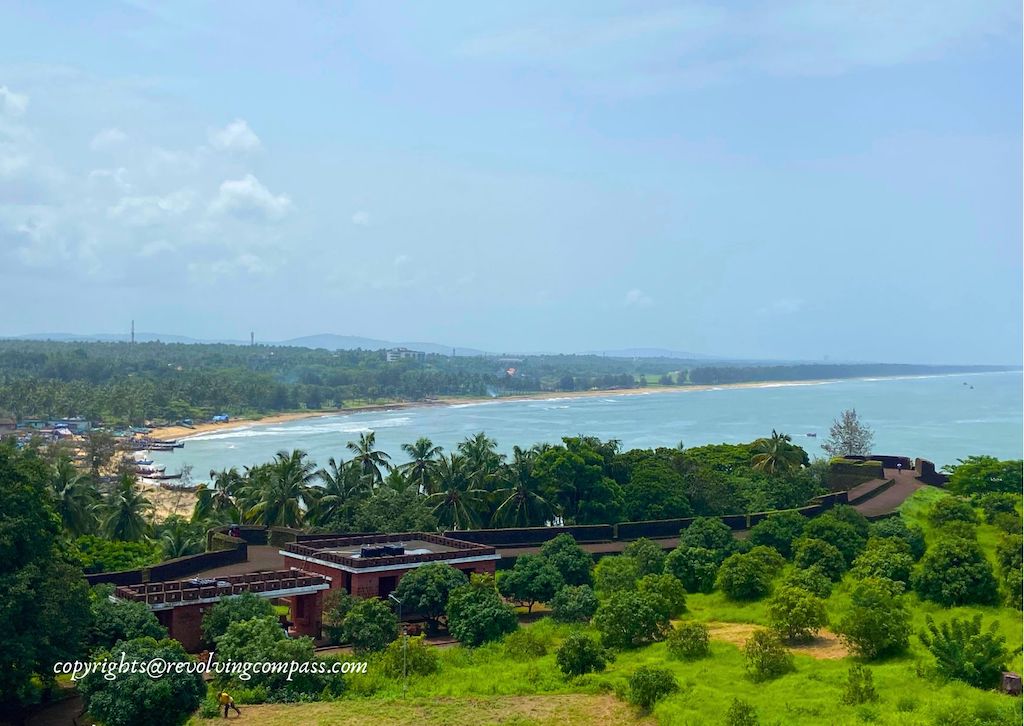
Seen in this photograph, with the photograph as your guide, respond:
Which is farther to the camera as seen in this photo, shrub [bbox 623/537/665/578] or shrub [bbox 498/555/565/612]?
shrub [bbox 623/537/665/578]

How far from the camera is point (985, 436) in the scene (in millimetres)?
123625

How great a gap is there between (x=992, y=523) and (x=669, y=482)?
12.8 m

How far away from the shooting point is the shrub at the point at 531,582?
107ft

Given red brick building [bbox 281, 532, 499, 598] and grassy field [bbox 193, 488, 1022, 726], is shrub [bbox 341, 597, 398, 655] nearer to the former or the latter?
grassy field [bbox 193, 488, 1022, 726]

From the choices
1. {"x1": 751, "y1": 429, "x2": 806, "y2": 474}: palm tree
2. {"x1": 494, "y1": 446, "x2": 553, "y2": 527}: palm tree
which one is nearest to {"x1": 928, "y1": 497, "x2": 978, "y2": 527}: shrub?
{"x1": 751, "y1": 429, "x2": 806, "y2": 474}: palm tree

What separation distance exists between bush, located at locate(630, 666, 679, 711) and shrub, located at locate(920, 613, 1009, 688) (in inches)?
241

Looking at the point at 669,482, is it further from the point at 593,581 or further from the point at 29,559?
the point at 29,559

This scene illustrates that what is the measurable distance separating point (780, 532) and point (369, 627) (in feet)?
55.8

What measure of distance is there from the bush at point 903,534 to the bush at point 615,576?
9.62 m

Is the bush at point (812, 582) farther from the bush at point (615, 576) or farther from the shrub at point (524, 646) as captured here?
the shrub at point (524, 646)

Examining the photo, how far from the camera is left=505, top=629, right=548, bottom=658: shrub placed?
27.1m

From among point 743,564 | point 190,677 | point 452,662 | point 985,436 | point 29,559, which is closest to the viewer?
point 190,677

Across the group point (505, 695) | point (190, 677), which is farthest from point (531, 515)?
point (190, 677)

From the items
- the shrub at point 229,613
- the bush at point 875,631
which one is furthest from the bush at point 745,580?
the shrub at point 229,613
